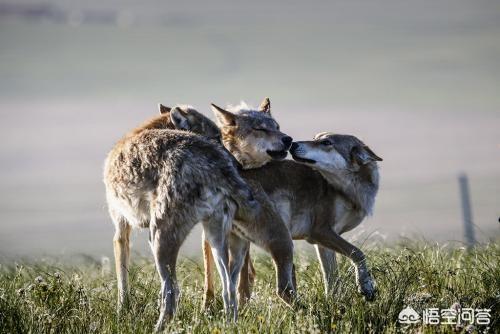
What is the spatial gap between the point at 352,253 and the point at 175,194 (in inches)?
89.0

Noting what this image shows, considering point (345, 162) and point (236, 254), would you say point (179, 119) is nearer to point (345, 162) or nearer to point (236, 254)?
point (236, 254)

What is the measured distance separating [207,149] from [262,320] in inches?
62.9

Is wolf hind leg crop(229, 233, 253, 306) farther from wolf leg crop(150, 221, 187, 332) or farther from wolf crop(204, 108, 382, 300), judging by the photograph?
wolf leg crop(150, 221, 187, 332)

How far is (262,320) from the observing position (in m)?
6.69

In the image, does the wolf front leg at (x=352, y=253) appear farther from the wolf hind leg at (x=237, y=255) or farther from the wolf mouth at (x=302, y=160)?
the wolf hind leg at (x=237, y=255)

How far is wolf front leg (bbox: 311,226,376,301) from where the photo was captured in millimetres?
7789

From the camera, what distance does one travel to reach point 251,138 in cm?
902

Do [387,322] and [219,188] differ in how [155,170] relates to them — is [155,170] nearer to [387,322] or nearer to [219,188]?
[219,188]

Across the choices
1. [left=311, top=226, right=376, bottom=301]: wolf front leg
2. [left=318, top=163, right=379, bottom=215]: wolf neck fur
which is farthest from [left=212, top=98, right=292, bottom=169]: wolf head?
[left=311, top=226, right=376, bottom=301]: wolf front leg

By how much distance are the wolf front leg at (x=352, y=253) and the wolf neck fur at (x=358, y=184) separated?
0.55 m

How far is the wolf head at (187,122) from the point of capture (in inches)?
332

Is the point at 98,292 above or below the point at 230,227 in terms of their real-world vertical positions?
below

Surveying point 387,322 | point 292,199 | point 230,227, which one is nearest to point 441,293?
point 387,322

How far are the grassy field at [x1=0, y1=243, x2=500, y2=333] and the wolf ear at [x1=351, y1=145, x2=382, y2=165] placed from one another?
1.10m
